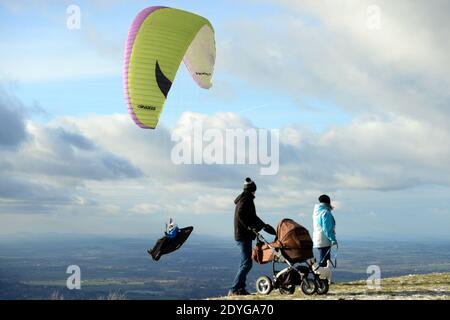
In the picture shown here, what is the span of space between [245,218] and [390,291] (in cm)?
400

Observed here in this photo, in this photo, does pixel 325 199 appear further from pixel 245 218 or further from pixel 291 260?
pixel 245 218

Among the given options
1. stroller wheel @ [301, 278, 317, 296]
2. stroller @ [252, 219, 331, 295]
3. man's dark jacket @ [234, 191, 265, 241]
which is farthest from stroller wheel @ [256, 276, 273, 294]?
man's dark jacket @ [234, 191, 265, 241]

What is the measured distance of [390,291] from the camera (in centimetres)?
1470

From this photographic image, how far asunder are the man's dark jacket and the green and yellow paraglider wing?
18.5 ft

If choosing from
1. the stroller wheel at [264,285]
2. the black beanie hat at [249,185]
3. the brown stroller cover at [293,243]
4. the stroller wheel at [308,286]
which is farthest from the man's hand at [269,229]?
the stroller wheel at [308,286]

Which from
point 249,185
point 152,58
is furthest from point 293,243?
point 152,58

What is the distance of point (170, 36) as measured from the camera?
1878 centimetres

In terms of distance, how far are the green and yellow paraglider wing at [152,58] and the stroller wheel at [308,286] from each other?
716cm

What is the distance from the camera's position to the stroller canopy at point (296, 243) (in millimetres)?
13531

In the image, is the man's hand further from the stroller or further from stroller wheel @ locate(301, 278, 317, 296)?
stroller wheel @ locate(301, 278, 317, 296)
